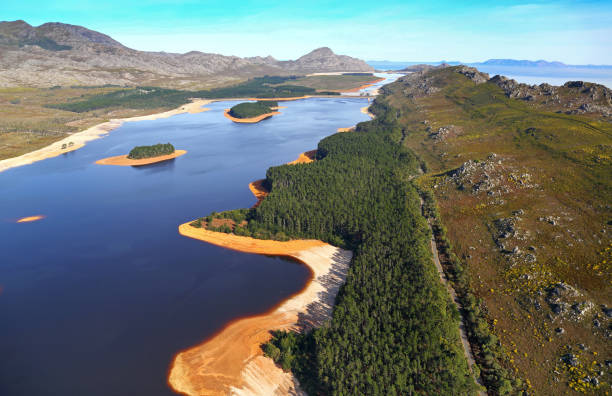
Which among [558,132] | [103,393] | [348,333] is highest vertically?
[558,132]

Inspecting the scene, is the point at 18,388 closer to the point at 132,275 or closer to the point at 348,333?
the point at 132,275

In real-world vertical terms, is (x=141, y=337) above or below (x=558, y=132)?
below

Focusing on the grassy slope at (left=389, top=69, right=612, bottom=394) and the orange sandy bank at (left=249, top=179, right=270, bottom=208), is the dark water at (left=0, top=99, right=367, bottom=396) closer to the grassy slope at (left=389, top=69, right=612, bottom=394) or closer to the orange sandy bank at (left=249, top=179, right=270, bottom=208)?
the orange sandy bank at (left=249, top=179, right=270, bottom=208)

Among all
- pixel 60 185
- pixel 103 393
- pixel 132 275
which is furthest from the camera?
pixel 60 185

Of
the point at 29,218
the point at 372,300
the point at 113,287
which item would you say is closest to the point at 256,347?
the point at 372,300

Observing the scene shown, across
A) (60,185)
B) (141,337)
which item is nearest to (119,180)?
(60,185)

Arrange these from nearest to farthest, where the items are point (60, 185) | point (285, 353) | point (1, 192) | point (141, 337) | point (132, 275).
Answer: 1. point (285, 353)
2. point (141, 337)
3. point (132, 275)
4. point (1, 192)
5. point (60, 185)

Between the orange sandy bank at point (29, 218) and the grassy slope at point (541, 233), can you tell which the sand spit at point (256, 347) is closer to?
the grassy slope at point (541, 233)
